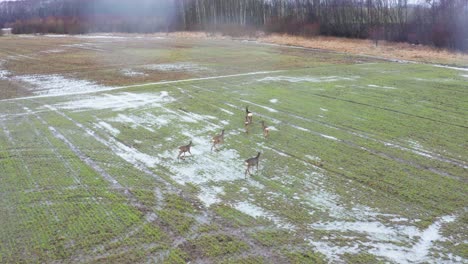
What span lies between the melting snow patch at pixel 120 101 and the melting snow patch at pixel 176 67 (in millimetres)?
9819

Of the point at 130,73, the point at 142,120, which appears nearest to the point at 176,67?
the point at 130,73

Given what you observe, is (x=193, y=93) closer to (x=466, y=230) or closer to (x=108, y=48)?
(x=466, y=230)

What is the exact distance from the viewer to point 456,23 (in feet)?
151

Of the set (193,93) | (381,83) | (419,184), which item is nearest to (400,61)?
(381,83)

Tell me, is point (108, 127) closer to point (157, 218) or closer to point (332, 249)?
point (157, 218)

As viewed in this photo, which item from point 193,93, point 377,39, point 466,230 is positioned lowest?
point 466,230

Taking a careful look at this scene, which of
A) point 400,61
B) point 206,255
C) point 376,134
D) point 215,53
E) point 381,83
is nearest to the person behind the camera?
point 206,255

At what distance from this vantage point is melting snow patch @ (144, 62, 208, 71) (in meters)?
33.3

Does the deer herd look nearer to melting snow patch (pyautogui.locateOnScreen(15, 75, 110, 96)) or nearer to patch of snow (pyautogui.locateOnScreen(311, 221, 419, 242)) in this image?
patch of snow (pyautogui.locateOnScreen(311, 221, 419, 242))

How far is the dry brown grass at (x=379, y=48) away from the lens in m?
38.0

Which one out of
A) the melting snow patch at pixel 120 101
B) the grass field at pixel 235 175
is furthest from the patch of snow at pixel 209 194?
the melting snow patch at pixel 120 101

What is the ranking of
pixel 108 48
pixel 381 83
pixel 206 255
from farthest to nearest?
pixel 108 48
pixel 381 83
pixel 206 255

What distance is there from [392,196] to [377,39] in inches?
1737

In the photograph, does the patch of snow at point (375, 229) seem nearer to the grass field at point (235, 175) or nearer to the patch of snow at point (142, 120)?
the grass field at point (235, 175)
